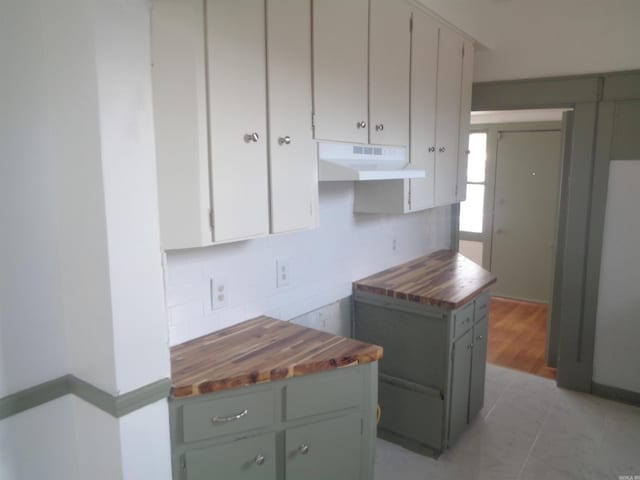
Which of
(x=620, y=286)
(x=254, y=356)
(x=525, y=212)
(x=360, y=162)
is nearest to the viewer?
(x=254, y=356)

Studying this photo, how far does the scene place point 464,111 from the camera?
11.1 feet

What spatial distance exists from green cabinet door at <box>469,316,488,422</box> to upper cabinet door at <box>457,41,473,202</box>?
3.14 ft

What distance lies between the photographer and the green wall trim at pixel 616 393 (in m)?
3.32

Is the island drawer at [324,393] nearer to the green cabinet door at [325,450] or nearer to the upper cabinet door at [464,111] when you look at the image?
the green cabinet door at [325,450]

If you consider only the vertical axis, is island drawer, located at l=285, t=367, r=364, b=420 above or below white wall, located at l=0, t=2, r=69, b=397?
below

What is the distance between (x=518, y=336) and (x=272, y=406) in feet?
11.7

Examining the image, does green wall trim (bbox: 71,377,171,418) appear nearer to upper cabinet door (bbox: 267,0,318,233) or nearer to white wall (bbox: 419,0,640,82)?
upper cabinet door (bbox: 267,0,318,233)

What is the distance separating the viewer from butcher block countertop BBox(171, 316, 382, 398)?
1.60m

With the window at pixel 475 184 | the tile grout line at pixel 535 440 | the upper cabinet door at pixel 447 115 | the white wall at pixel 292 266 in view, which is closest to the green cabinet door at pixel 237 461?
the white wall at pixel 292 266

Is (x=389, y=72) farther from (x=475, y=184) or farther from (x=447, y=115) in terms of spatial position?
(x=475, y=184)

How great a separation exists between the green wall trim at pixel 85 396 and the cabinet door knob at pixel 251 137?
2.75 feet

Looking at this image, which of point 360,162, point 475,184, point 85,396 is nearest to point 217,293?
point 85,396

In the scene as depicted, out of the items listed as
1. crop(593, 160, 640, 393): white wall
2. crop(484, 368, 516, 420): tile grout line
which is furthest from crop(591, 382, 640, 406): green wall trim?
crop(484, 368, 516, 420): tile grout line

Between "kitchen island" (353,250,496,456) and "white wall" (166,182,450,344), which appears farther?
"kitchen island" (353,250,496,456)
